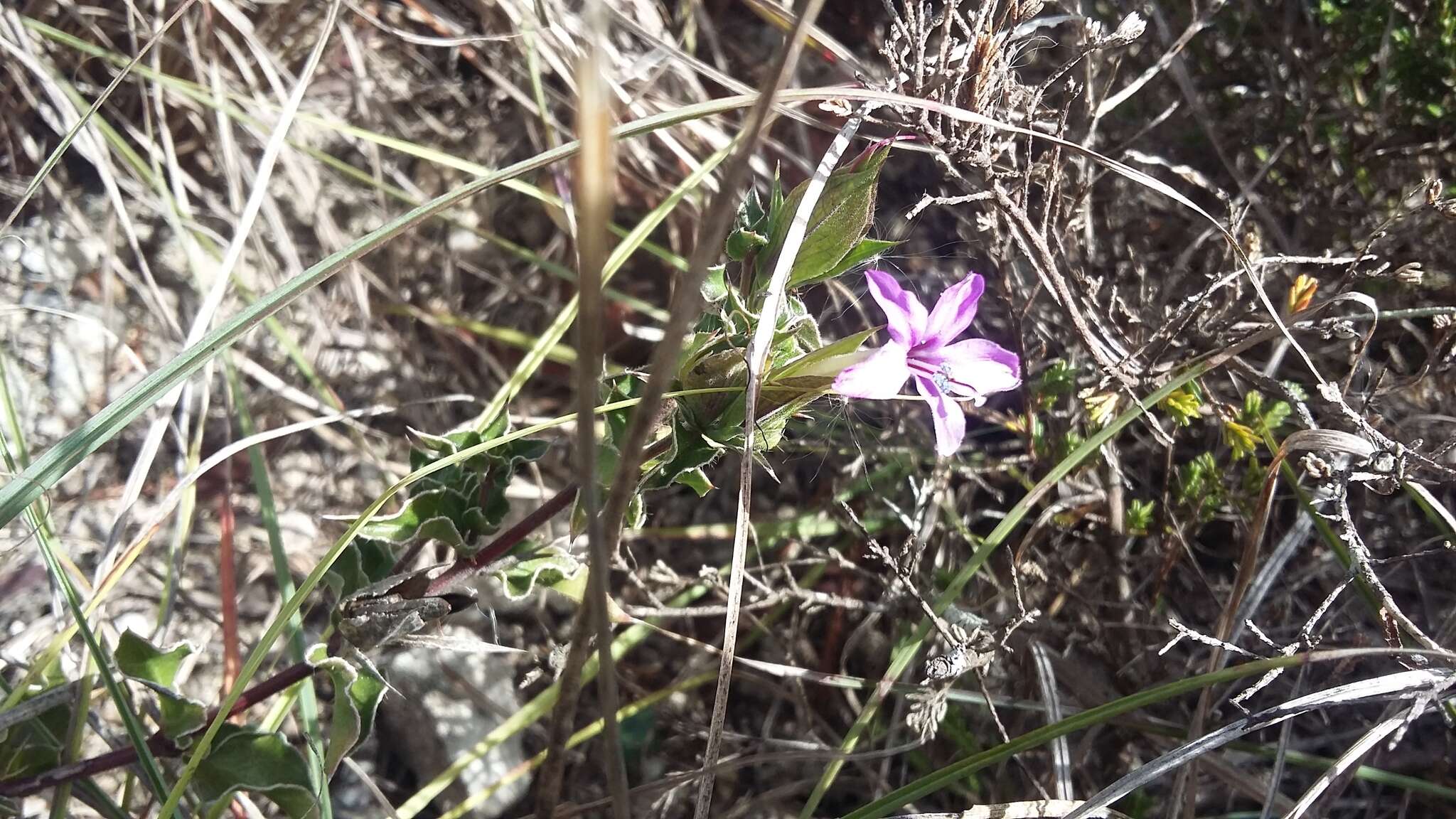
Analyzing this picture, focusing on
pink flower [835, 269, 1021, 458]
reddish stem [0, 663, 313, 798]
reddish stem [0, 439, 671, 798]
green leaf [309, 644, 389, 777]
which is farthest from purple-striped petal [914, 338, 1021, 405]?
reddish stem [0, 663, 313, 798]

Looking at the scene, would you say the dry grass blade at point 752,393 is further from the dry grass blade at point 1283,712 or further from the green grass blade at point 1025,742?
the dry grass blade at point 1283,712

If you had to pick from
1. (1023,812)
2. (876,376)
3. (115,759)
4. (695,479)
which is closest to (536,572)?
(695,479)

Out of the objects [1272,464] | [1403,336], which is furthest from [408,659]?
[1403,336]

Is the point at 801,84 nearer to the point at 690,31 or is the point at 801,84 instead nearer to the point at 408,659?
the point at 690,31

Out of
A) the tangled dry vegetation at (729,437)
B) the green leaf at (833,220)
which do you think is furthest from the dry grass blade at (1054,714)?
the green leaf at (833,220)

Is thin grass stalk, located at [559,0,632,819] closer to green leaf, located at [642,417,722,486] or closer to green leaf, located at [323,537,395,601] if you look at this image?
green leaf, located at [642,417,722,486]

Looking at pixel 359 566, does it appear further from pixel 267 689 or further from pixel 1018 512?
pixel 1018 512
